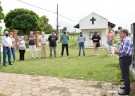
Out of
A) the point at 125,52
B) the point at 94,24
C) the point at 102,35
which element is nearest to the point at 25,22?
the point at 94,24

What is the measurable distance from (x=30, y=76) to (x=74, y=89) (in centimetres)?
256

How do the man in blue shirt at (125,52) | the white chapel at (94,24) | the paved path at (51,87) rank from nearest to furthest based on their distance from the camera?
the man in blue shirt at (125,52)
the paved path at (51,87)
the white chapel at (94,24)

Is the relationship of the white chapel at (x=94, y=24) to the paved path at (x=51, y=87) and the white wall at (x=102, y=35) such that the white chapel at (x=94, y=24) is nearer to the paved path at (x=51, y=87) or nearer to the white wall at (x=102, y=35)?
the white wall at (x=102, y=35)

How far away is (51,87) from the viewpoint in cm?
802

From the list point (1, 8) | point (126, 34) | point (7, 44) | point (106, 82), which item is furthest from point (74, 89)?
point (1, 8)

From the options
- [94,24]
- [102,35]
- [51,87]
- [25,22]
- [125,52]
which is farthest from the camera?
[25,22]

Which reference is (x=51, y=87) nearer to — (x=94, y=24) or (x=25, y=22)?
(x=94, y=24)

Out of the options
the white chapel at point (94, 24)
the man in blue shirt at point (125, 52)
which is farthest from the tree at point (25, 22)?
the man in blue shirt at point (125, 52)

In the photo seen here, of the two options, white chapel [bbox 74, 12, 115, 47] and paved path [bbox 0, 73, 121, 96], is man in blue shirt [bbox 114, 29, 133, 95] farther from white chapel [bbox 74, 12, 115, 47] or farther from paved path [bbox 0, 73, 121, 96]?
white chapel [bbox 74, 12, 115, 47]

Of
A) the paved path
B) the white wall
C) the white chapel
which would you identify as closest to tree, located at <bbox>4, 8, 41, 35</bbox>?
the white chapel

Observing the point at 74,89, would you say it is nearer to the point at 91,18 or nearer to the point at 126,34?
the point at 126,34

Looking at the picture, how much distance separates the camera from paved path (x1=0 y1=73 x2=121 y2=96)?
7.34 meters

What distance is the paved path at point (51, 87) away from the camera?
24.1 ft

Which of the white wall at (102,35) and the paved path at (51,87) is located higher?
the white wall at (102,35)
